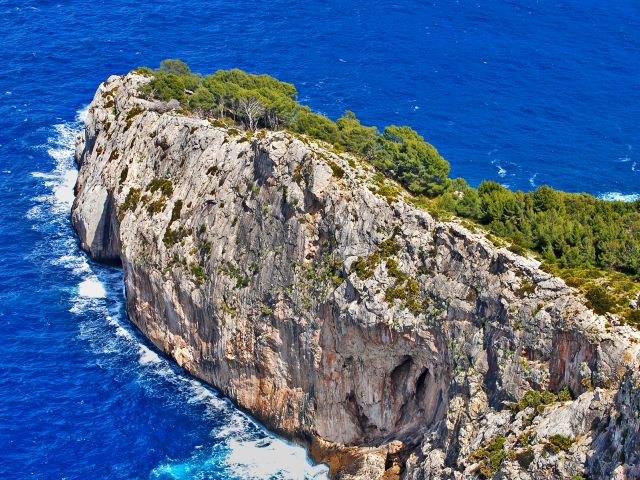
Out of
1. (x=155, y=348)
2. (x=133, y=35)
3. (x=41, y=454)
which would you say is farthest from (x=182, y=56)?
(x=41, y=454)

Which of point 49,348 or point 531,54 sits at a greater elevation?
point 531,54

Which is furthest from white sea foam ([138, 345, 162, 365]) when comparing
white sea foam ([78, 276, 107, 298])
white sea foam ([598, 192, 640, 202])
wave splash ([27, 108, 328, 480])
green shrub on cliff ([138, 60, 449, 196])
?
white sea foam ([598, 192, 640, 202])

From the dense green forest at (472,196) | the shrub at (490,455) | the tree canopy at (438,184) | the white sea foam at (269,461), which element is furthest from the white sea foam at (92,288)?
the shrub at (490,455)

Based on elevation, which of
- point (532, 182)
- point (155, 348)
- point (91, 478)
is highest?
point (532, 182)

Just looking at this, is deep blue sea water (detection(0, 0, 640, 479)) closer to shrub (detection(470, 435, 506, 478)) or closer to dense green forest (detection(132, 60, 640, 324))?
shrub (detection(470, 435, 506, 478))

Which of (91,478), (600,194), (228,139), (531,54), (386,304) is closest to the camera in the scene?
(386,304)

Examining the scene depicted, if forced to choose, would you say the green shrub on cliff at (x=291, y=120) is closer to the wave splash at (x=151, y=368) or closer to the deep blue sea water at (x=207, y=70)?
the wave splash at (x=151, y=368)

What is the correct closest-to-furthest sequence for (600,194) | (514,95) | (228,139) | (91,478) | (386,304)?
1. (386,304)
2. (91,478)
3. (228,139)
4. (600,194)
5. (514,95)

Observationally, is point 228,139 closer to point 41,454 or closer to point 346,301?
point 346,301
